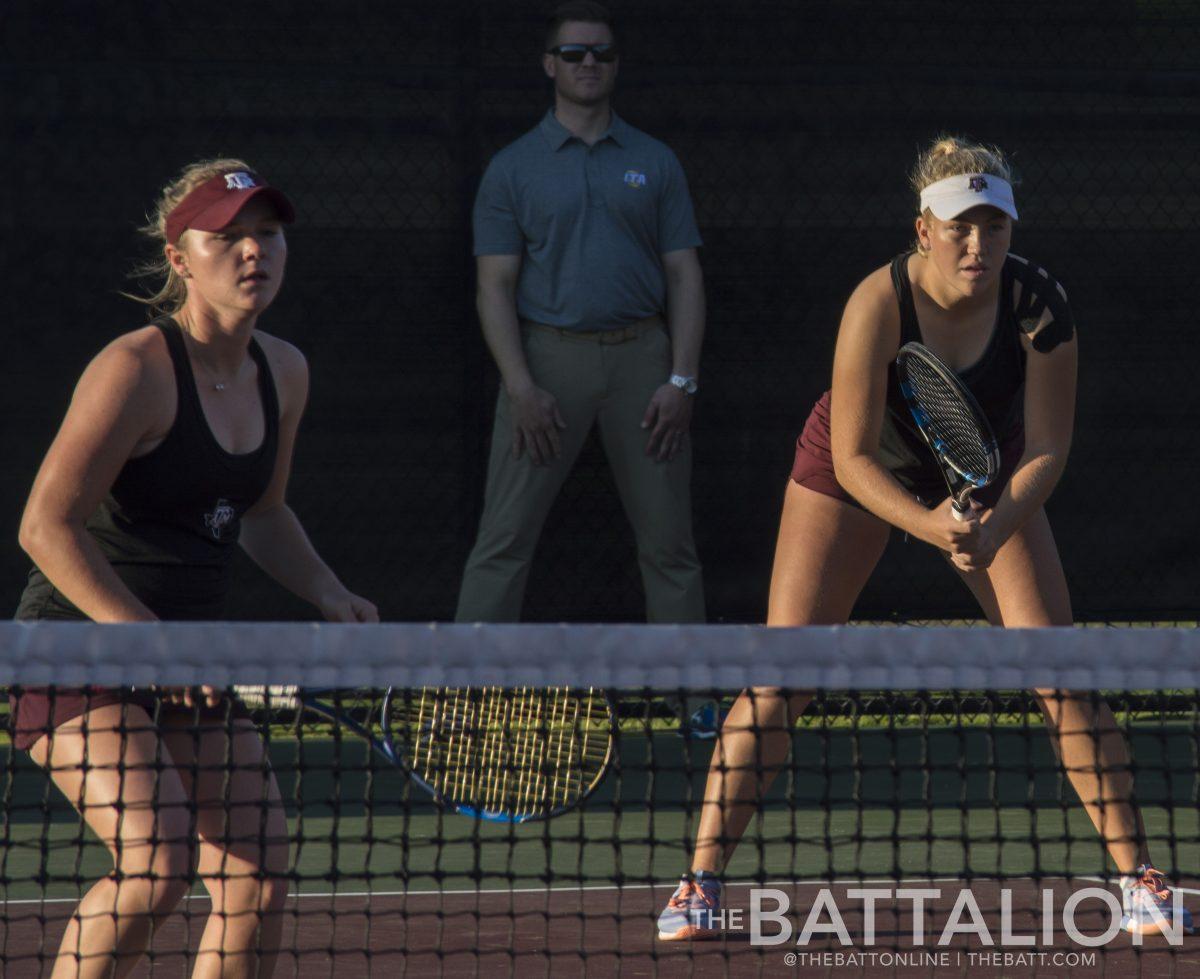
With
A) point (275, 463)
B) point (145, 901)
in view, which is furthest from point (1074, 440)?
point (145, 901)

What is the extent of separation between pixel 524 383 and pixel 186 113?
1.27 m

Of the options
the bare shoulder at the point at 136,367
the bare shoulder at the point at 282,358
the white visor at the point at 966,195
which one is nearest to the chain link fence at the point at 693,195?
the white visor at the point at 966,195

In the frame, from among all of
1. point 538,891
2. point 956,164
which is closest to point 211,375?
point 956,164

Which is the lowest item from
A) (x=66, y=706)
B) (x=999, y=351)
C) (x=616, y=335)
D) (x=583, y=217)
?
(x=66, y=706)

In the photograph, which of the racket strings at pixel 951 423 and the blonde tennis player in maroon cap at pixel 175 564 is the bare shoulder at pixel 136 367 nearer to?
the blonde tennis player in maroon cap at pixel 175 564

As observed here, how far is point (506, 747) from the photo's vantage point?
4.83 metres

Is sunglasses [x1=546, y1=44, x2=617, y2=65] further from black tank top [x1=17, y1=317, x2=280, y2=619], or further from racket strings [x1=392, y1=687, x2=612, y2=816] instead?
black tank top [x1=17, y1=317, x2=280, y2=619]

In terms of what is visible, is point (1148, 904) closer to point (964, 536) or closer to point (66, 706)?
point (964, 536)

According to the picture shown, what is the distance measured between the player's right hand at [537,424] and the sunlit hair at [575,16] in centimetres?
94

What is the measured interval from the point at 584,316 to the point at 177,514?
3.05 m

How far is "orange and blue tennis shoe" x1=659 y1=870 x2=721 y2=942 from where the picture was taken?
3895 mm

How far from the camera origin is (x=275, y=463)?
324 centimetres

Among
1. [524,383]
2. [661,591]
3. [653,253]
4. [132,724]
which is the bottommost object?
[132,724]

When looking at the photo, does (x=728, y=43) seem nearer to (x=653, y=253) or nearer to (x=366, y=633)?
(x=653, y=253)
